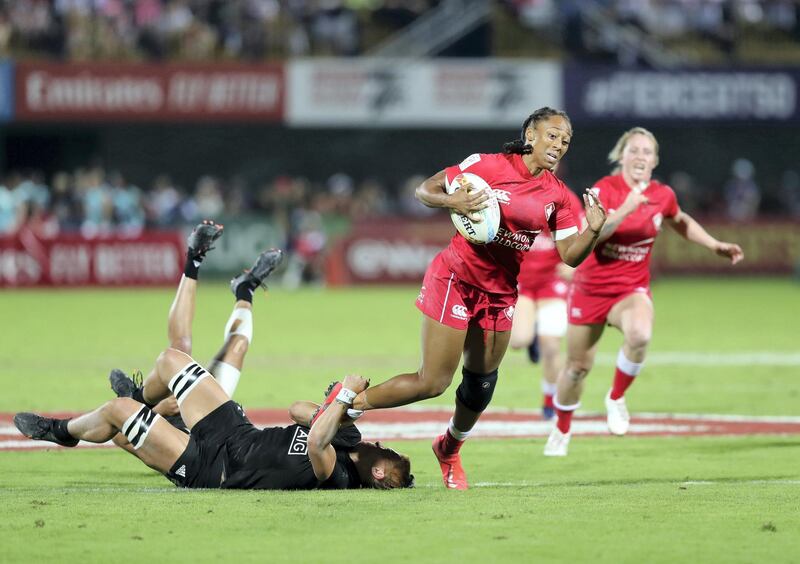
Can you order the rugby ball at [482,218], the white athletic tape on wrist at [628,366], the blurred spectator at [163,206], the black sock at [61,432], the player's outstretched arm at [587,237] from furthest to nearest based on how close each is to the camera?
the blurred spectator at [163,206]
the white athletic tape on wrist at [628,366]
the black sock at [61,432]
the player's outstretched arm at [587,237]
the rugby ball at [482,218]

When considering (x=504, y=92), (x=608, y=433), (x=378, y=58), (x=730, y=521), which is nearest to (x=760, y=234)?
(x=504, y=92)

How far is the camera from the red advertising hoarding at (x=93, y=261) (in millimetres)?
29312

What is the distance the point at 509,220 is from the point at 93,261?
22.6m

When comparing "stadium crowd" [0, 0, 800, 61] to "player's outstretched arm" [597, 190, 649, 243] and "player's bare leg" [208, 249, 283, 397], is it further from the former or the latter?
"player's outstretched arm" [597, 190, 649, 243]

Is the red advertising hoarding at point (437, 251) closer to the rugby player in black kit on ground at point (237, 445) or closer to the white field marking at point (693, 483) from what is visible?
the white field marking at point (693, 483)

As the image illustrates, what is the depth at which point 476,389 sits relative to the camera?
893 centimetres

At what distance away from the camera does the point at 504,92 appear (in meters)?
33.1

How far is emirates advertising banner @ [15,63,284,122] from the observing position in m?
32.5

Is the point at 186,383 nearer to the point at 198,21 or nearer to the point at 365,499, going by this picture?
the point at 365,499

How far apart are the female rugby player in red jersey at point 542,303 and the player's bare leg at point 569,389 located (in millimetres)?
1993

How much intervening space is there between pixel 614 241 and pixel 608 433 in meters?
1.80

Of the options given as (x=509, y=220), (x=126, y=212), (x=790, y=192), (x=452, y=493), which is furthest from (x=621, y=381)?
(x=790, y=192)

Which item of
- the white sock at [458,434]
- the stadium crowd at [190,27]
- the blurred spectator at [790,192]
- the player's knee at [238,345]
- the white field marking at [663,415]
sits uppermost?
the stadium crowd at [190,27]

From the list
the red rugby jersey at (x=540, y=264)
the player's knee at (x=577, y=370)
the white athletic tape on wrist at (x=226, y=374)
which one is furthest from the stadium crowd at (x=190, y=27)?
the white athletic tape on wrist at (x=226, y=374)
